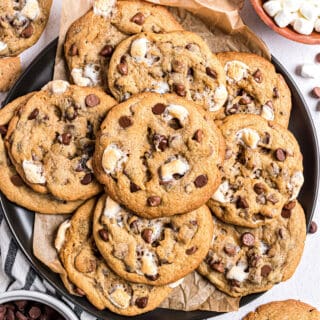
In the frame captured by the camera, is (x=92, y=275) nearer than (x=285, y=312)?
Yes

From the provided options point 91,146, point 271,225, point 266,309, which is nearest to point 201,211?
point 271,225

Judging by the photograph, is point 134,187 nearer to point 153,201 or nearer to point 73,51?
point 153,201

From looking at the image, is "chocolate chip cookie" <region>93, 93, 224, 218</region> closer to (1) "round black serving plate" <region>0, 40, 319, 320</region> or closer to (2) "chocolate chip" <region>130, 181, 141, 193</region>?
(2) "chocolate chip" <region>130, 181, 141, 193</region>

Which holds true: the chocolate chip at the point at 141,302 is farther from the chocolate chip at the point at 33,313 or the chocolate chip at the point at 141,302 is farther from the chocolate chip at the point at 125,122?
the chocolate chip at the point at 125,122

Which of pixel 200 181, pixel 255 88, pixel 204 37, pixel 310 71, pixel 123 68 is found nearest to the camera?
pixel 200 181

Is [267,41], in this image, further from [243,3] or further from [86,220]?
[86,220]

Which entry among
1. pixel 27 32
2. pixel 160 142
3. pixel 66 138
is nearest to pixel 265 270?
pixel 160 142
